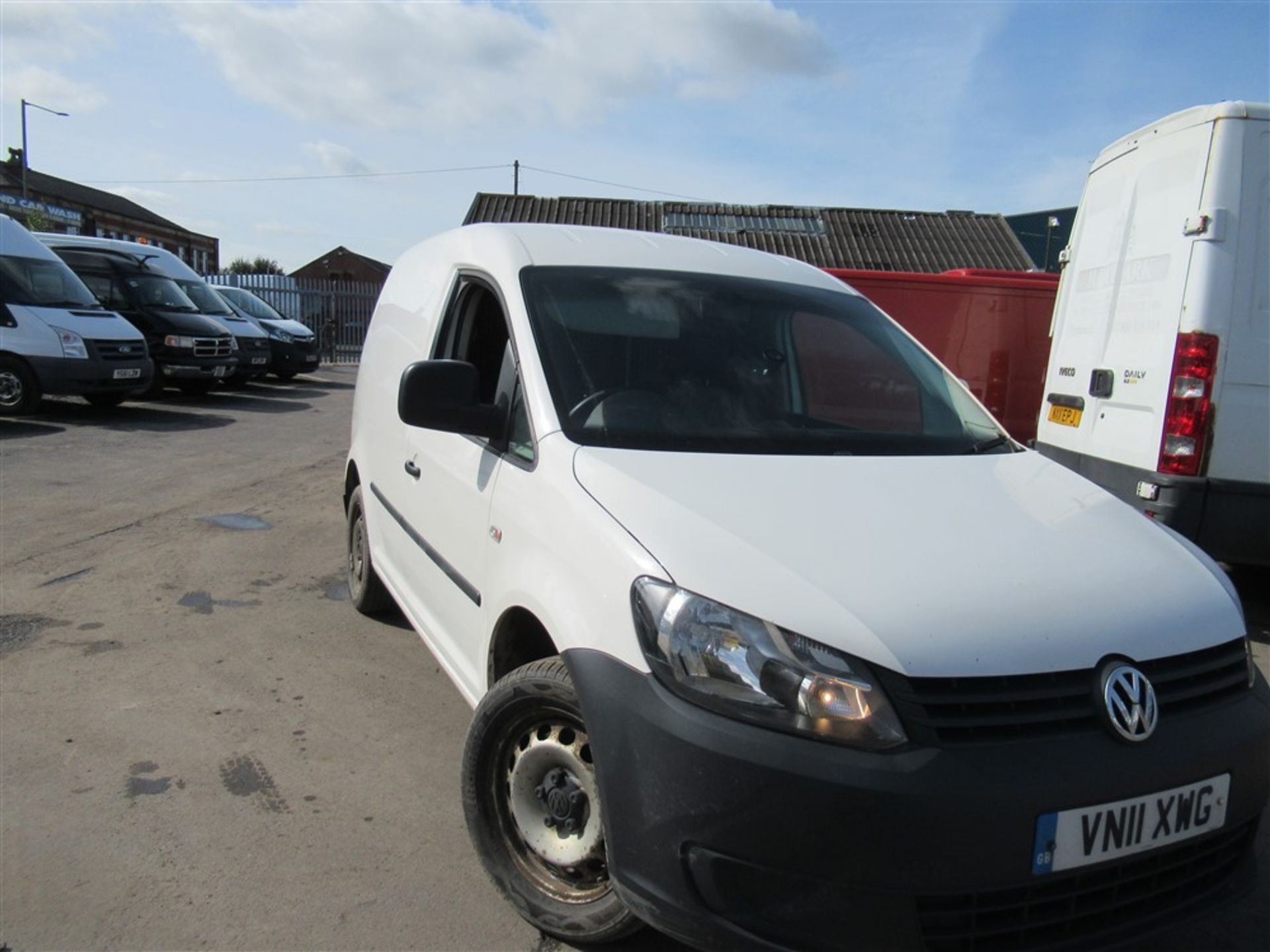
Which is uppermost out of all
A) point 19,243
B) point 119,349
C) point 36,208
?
point 36,208

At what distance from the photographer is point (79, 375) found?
12.4 metres

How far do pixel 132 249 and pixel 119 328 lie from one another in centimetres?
379

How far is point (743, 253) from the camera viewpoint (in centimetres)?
403

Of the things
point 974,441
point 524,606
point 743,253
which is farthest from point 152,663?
point 974,441

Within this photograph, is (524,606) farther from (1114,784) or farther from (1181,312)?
(1181,312)

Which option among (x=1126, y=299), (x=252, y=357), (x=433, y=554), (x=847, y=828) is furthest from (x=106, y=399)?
(x=847, y=828)

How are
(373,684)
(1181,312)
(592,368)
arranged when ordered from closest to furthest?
1. (592,368)
2. (373,684)
3. (1181,312)

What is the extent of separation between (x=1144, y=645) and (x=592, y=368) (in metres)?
1.67

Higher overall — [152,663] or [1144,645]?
[1144,645]

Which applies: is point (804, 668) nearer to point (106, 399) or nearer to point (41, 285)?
point (41, 285)

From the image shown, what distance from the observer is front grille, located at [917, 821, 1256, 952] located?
Answer: 2.00m

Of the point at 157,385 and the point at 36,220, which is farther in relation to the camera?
the point at 36,220

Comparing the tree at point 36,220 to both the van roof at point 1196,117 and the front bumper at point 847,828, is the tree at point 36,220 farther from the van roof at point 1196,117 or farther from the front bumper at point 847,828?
the front bumper at point 847,828

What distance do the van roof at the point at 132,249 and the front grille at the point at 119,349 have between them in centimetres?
333
